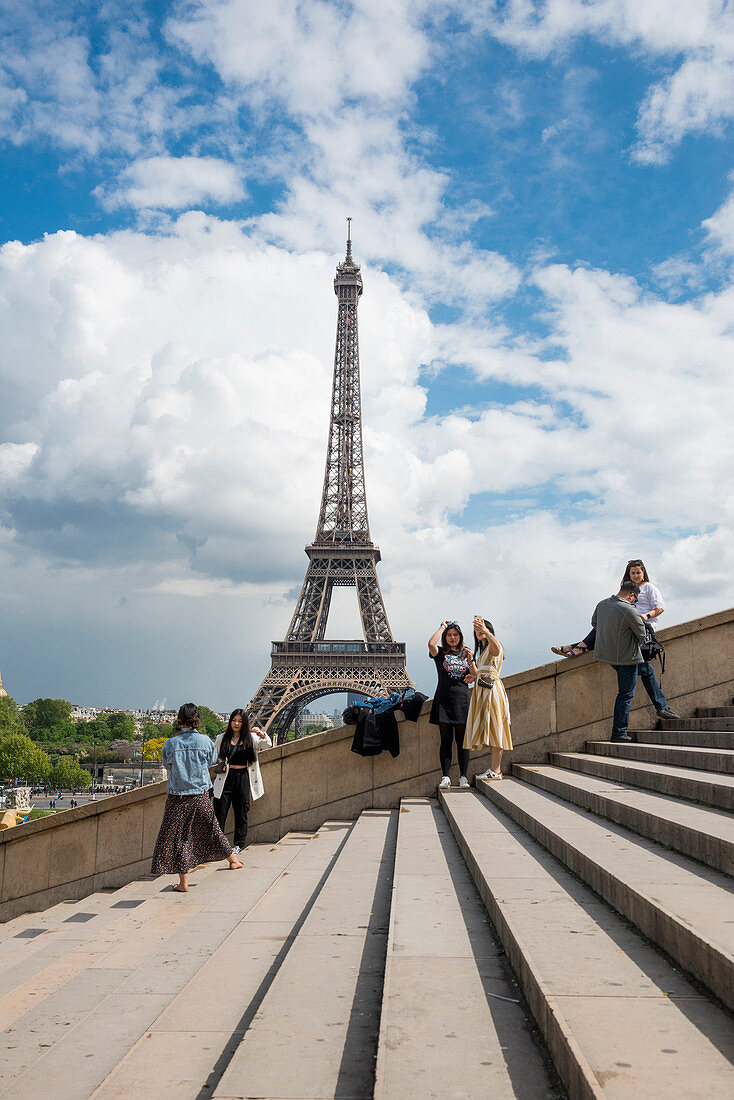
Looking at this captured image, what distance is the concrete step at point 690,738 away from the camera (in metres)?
6.95

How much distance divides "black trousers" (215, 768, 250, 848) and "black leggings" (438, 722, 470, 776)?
2193 millimetres

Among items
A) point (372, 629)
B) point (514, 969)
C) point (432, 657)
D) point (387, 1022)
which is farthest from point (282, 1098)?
point (372, 629)

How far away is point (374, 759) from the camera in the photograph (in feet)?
30.7

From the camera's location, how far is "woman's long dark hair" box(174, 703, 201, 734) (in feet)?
22.2

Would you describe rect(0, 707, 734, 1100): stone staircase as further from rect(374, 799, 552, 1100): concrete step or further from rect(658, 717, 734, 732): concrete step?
rect(658, 717, 734, 732): concrete step

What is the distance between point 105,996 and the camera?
3662 millimetres

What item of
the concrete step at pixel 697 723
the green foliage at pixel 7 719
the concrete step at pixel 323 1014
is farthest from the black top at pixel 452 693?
the green foliage at pixel 7 719

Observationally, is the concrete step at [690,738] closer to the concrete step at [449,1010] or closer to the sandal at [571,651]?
the sandal at [571,651]

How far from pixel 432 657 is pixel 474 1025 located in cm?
632

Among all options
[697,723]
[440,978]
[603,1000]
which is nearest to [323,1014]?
[440,978]

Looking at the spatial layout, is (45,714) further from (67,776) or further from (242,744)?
(242,744)

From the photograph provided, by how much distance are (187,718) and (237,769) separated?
1.74 m

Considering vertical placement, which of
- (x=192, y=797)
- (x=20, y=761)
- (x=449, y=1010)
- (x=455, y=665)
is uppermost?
(x=455, y=665)

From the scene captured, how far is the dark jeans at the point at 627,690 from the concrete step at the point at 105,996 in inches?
179
